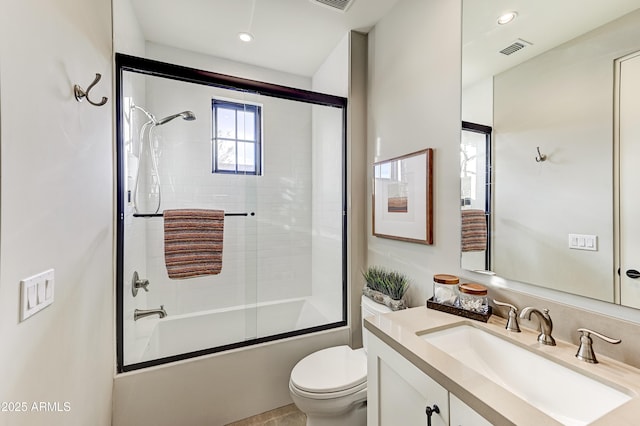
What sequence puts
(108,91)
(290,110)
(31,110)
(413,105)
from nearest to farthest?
(31,110) < (108,91) < (413,105) < (290,110)

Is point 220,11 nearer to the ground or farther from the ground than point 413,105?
farther from the ground

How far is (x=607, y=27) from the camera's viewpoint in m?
0.90

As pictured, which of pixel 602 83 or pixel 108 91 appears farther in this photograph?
pixel 108 91

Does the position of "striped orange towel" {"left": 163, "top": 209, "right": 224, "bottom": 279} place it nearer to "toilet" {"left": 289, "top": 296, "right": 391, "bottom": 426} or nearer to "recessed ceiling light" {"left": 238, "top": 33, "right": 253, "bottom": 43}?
"toilet" {"left": 289, "top": 296, "right": 391, "bottom": 426}

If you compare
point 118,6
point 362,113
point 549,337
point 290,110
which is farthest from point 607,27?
point 118,6

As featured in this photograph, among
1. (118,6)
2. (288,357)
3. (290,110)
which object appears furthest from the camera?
(290,110)

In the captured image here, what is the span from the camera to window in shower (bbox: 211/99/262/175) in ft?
8.00

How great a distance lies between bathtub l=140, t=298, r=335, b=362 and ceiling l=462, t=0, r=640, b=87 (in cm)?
202

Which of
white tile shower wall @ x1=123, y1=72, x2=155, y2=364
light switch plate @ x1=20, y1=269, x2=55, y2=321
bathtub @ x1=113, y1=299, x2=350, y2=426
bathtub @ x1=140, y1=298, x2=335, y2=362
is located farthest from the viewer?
bathtub @ x1=140, y1=298, x2=335, y2=362

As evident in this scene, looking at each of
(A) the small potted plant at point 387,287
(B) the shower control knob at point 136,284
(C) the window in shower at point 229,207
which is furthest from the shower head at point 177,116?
(A) the small potted plant at point 387,287

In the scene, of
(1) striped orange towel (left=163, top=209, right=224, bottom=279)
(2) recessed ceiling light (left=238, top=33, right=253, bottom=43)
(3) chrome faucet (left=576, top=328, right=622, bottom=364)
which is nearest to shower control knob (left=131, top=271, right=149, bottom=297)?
(1) striped orange towel (left=163, top=209, right=224, bottom=279)

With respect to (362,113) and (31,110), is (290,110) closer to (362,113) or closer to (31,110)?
(362,113)

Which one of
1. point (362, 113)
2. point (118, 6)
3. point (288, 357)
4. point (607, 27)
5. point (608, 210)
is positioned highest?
point (118, 6)

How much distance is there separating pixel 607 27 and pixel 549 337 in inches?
42.0
